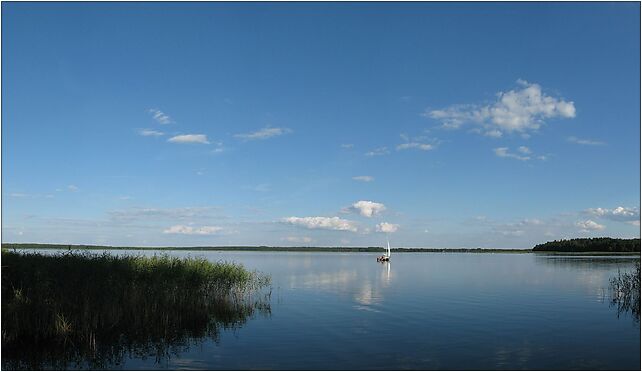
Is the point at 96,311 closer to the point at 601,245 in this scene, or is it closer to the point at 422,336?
the point at 422,336

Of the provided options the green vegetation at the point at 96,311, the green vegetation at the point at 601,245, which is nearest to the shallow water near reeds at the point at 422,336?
the green vegetation at the point at 96,311

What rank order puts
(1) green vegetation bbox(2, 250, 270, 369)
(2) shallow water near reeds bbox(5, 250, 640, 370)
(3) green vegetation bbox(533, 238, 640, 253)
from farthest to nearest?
(3) green vegetation bbox(533, 238, 640, 253) < (1) green vegetation bbox(2, 250, 270, 369) < (2) shallow water near reeds bbox(5, 250, 640, 370)

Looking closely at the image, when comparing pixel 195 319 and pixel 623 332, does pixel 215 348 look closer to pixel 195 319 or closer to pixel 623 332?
pixel 195 319

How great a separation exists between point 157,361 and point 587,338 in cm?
1708

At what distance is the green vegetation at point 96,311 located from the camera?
58.0 ft

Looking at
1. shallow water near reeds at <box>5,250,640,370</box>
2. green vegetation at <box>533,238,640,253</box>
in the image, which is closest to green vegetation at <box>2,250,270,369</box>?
shallow water near reeds at <box>5,250,640,370</box>

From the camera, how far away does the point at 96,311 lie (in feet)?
66.3

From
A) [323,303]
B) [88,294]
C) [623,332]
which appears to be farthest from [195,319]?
[623,332]

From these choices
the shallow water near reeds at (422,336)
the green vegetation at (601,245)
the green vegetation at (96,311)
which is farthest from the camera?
the green vegetation at (601,245)

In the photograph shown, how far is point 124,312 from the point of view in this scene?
2145 centimetres

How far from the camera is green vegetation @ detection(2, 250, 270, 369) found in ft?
58.0

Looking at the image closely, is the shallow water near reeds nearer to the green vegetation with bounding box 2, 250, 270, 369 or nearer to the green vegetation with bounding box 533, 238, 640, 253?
the green vegetation with bounding box 2, 250, 270, 369

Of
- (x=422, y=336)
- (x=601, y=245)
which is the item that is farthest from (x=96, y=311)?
(x=601, y=245)

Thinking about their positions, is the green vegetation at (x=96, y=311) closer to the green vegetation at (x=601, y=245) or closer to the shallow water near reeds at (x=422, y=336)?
the shallow water near reeds at (x=422, y=336)
